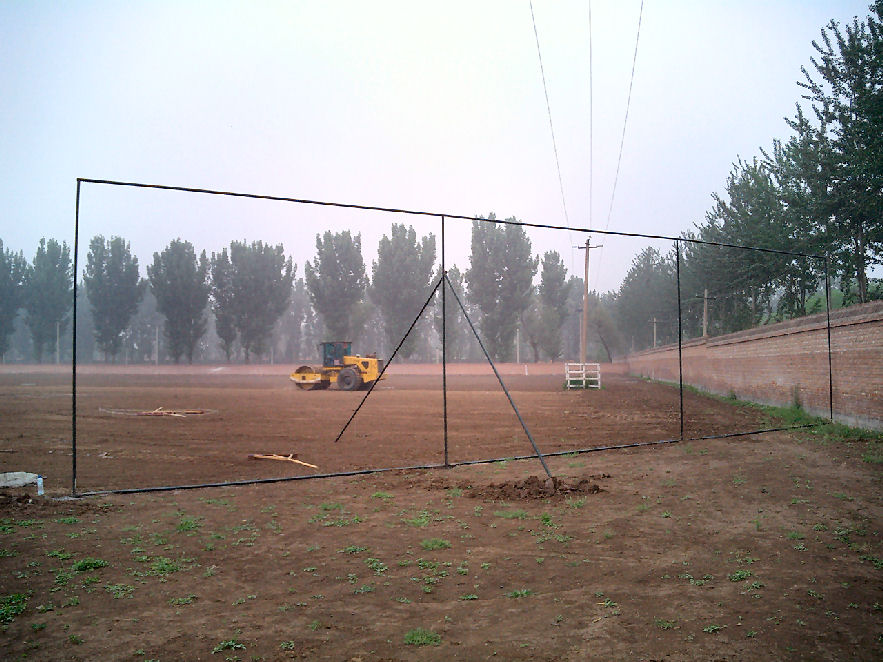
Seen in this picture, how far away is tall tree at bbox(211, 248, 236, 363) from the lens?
41219mm

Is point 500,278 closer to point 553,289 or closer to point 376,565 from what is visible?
point 553,289

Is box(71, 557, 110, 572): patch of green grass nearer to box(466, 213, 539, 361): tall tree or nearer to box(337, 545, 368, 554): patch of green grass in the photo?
box(337, 545, 368, 554): patch of green grass

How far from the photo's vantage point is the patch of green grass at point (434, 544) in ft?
17.1

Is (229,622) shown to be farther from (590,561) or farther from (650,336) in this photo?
(650,336)

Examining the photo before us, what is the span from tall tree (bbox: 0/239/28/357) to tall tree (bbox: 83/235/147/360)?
3.49m

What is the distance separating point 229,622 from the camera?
12.1 ft

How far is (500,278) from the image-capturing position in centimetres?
5216

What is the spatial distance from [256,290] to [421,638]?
4160cm

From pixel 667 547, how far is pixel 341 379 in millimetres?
23448

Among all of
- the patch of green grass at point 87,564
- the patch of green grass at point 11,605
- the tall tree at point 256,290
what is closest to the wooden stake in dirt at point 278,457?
the patch of green grass at point 87,564

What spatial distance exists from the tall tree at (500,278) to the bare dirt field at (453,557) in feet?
132

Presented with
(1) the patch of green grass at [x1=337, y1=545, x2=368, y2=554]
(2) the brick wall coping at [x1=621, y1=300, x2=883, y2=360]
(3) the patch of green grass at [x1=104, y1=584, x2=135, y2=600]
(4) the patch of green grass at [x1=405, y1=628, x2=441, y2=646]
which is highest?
(2) the brick wall coping at [x1=621, y1=300, x2=883, y2=360]

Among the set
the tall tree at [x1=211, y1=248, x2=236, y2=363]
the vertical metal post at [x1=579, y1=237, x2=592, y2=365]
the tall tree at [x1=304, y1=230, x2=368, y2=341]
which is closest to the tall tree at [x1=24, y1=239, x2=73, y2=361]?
the tall tree at [x1=211, y1=248, x2=236, y2=363]

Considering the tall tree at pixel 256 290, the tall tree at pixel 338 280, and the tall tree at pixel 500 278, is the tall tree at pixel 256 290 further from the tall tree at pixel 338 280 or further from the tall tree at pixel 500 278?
the tall tree at pixel 500 278
